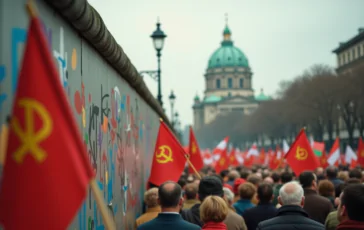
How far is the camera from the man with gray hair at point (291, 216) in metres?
5.81

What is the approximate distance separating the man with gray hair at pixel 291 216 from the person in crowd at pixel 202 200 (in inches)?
44.4

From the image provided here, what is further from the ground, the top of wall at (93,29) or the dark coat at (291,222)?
the top of wall at (93,29)

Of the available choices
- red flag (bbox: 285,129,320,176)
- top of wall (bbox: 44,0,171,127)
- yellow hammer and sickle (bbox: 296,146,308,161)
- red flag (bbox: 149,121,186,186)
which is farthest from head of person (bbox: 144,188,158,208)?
yellow hammer and sickle (bbox: 296,146,308,161)

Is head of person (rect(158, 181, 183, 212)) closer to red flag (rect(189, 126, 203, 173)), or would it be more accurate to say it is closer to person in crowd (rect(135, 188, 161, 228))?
person in crowd (rect(135, 188, 161, 228))

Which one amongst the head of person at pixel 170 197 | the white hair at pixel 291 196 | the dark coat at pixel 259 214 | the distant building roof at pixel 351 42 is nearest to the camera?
the head of person at pixel 170 197

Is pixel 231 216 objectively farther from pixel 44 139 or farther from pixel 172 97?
pixel 172 97

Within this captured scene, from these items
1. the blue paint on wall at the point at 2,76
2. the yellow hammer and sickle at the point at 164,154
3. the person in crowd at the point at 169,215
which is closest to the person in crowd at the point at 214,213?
the person in crowd at the point at 169,215

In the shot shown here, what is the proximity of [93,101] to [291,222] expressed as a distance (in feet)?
6.07

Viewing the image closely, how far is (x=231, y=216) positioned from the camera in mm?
7230

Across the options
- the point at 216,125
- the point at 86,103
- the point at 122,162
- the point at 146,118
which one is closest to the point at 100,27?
the point at 86,103

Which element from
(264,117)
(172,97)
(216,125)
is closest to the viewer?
(172,97)

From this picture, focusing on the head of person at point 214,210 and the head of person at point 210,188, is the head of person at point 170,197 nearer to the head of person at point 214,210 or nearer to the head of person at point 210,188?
the head of person at point 214,210

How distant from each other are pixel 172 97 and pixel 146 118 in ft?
75.6

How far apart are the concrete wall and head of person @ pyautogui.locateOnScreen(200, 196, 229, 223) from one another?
2.84ft
